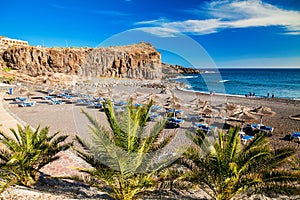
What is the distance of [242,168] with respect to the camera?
4324mm

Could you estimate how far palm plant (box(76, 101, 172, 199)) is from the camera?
4207mm

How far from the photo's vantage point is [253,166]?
4.49 m

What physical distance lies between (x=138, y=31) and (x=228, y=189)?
197 inches

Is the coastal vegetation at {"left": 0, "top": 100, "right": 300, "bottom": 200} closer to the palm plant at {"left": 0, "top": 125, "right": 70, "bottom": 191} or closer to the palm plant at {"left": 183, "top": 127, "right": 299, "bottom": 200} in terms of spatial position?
the palm plant at {"left": 183, "top": 127, "right": 299, "bottom": 200}

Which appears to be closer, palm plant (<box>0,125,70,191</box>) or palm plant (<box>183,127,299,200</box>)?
palm plant (<box>183,127,299,200</box>)

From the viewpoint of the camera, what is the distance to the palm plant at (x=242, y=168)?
4.16m

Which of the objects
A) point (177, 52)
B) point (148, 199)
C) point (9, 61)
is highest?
point (9, 61)

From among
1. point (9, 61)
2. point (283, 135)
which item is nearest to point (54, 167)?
point (283, 135)

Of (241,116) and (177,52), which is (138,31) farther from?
(241,116)

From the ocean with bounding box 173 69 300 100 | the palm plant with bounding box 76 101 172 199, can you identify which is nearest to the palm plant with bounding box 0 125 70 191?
the palm plant with bounding box 76 101 172 199

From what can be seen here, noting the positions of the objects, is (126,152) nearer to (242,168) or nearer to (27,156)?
(242,168)

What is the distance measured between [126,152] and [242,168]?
239 centimetres

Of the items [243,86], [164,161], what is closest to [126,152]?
[164,161]

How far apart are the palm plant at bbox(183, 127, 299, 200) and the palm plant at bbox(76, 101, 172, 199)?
0.86m
